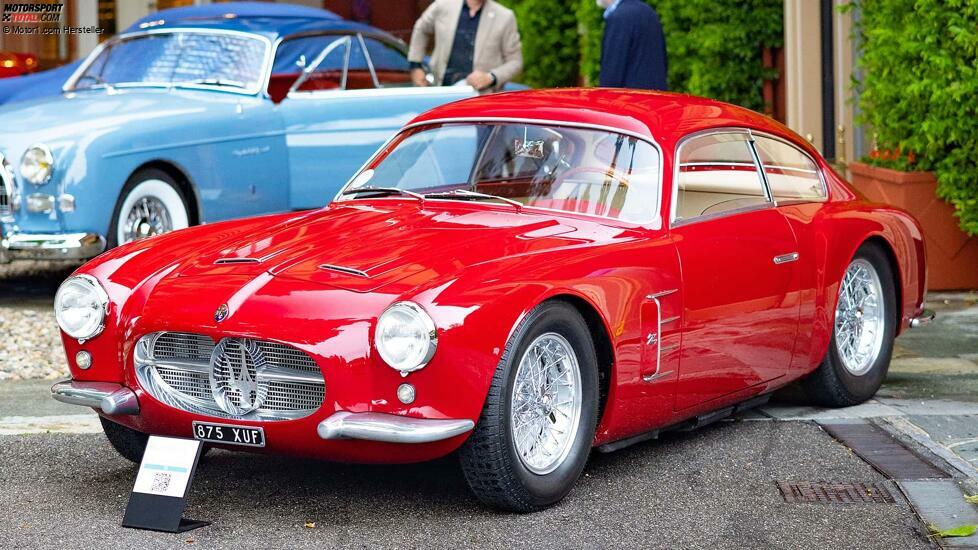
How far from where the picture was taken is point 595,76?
49.8 ft

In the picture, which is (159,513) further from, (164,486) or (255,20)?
(255,20)

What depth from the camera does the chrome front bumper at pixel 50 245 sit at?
27.7ft

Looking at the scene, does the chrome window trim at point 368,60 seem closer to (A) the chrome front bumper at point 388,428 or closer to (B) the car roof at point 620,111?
(B) the car roof at point 620,111

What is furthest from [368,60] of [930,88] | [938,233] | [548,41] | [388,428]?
[548,41]

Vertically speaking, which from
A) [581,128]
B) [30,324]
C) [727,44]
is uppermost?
[727,44]

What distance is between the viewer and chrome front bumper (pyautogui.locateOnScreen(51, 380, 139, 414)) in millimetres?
4637

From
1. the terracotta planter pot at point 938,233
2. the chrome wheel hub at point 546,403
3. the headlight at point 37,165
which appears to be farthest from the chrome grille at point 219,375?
the terracotta planter pot at point 938,233

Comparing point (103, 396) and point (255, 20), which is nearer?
point (103, 396)

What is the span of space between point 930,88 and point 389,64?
3.97m

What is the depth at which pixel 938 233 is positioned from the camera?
9.11 m

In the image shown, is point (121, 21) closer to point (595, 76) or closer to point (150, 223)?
point (595, 76)

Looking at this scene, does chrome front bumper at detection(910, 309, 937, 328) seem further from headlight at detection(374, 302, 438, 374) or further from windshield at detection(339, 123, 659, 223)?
headlight at detection(374, 302, 438, 374)

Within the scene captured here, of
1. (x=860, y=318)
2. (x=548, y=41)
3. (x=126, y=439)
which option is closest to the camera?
(x=126, y=439)

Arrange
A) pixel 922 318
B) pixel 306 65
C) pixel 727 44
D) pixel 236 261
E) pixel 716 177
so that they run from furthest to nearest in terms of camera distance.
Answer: pixel 727 44 → pixel 306 65 → pixel 922 318 → pixel 716 177 → pixel 236 261
